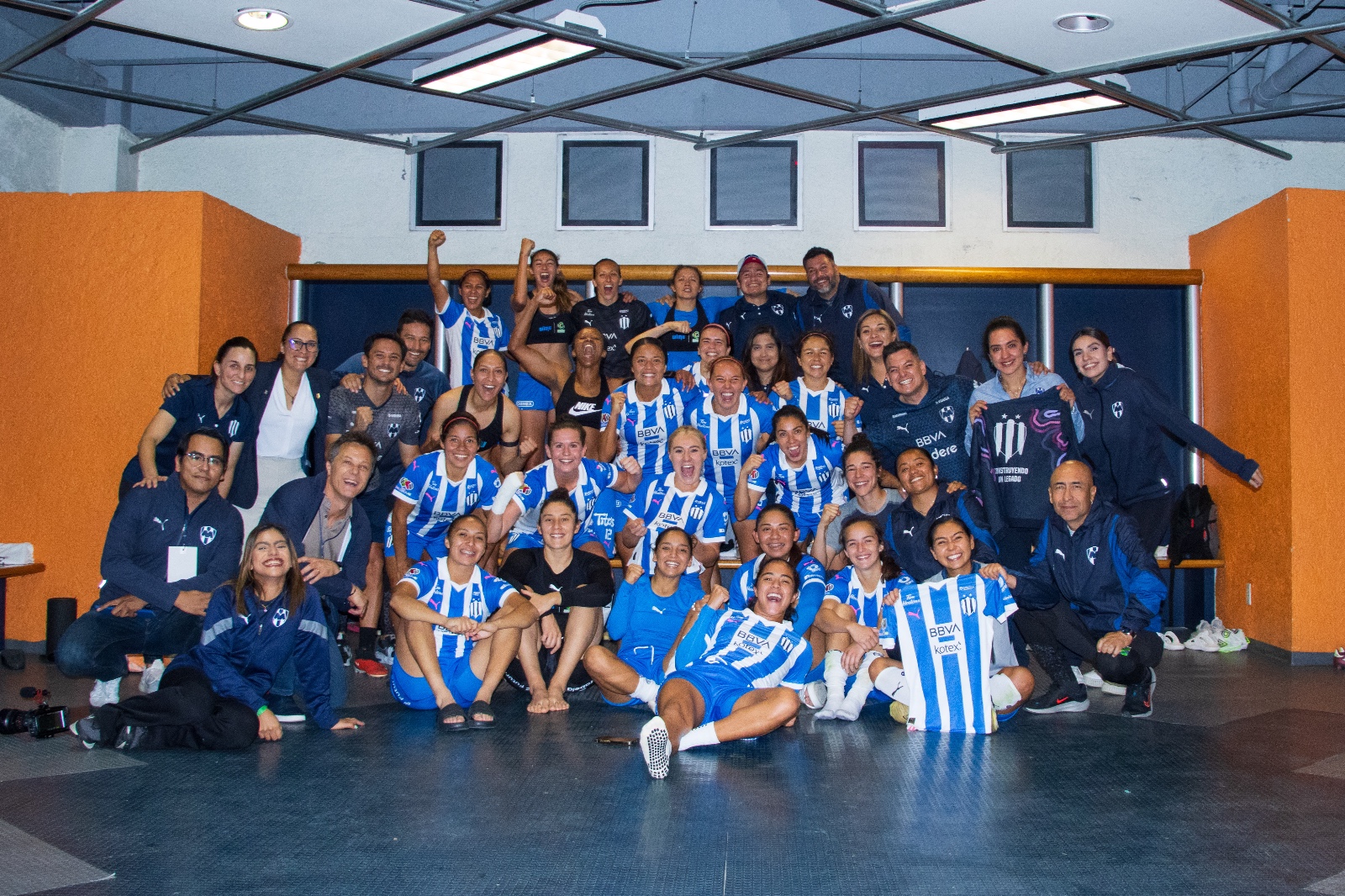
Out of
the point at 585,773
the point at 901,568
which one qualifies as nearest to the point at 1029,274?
the point at 901,568

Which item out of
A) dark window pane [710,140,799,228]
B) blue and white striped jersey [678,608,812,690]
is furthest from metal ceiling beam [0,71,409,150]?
blue and white striped jersey [678,608,812,690]

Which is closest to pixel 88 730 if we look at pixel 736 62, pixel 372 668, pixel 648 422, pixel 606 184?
pixel 372 668

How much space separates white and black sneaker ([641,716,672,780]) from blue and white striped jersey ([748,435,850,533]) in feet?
7.09

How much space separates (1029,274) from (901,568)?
3.53 m

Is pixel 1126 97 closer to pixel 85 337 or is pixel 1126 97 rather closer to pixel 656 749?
pixel 656 749

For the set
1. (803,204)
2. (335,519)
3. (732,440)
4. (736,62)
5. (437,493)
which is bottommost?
(335,519)

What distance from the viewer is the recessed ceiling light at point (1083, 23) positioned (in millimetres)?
5477

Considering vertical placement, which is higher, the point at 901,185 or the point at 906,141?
the point at 906,141

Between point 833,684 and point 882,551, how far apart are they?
28.2 inches

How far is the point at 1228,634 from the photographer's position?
6602 mm

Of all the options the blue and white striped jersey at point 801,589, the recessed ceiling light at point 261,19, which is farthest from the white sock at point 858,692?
the recessed ceiling light at point 261,19

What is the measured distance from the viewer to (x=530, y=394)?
21.5 ft

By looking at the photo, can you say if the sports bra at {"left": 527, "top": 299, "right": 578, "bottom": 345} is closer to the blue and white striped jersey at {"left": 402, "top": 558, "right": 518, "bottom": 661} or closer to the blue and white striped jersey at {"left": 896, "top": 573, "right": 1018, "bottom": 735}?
the blue and white striped jersey at {"left": 402, "top": 558, "right": 518, "bottom": 661}

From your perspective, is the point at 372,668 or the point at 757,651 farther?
the point at 372,668
